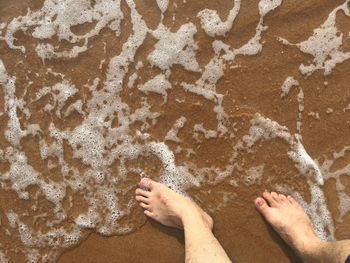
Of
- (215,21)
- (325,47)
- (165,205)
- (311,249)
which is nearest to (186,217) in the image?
(165,205)

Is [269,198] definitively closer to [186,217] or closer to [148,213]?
[186,217]

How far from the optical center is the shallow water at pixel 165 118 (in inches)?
76.8

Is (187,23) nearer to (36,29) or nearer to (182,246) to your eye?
(36,29)

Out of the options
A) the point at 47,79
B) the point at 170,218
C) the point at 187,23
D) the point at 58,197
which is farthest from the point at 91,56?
the point at 170,218

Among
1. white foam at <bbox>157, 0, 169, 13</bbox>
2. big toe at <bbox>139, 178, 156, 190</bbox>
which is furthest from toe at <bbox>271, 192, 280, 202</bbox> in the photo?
white foam at <bbox>157, 0, 169, 13</bbox>

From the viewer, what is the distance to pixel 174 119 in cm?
199

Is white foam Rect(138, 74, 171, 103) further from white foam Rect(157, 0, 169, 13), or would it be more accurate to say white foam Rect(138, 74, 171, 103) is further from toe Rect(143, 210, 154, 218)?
toe Rect(143, 210, 154, 218)

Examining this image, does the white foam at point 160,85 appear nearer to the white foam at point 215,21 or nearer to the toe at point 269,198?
the white foam at point 215,21

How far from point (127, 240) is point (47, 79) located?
2.98ft

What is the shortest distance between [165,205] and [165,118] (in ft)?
1.41

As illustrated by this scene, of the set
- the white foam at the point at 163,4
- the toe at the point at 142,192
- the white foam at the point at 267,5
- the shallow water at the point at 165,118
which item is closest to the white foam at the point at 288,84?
the shallow water at the point at 165,118

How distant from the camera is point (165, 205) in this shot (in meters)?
1.96

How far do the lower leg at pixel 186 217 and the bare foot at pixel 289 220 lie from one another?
0.94ft

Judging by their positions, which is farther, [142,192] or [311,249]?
[142,192]
